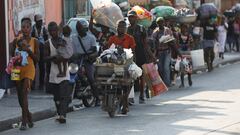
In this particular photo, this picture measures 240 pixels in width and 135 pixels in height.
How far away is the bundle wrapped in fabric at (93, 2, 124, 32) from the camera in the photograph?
1496 cm

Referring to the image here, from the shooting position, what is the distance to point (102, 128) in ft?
33.8

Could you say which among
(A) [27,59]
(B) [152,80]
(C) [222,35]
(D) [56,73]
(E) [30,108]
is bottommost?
(E) [30,108]

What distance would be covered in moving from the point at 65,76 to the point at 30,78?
2.41 feet

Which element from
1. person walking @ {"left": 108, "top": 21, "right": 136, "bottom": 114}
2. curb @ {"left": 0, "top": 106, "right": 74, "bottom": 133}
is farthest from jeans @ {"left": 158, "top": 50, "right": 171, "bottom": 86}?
curb @ {"left": 0, "top": 106, "right": 74, "bottom": 133}

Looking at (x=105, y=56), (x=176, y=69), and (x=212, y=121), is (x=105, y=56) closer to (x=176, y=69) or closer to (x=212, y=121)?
(x=212, y=121)

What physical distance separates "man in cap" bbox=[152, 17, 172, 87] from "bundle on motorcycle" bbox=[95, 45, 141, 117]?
4.21 metres

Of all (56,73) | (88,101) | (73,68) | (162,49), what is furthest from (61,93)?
(162,49)

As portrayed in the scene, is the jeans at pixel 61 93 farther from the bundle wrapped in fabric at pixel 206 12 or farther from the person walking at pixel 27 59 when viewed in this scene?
the bundle wrapped in fabric at pixel 206 12

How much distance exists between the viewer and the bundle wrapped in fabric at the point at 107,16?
15.0m

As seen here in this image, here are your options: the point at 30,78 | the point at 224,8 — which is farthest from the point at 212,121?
the point at 224,8

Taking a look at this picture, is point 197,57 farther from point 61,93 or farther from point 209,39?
point 61,93

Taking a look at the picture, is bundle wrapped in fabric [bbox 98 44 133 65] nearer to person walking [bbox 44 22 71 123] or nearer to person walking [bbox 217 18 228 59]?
person walking [bbox 44 22 71 123]

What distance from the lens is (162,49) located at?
15930 mm

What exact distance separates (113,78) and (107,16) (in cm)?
380
